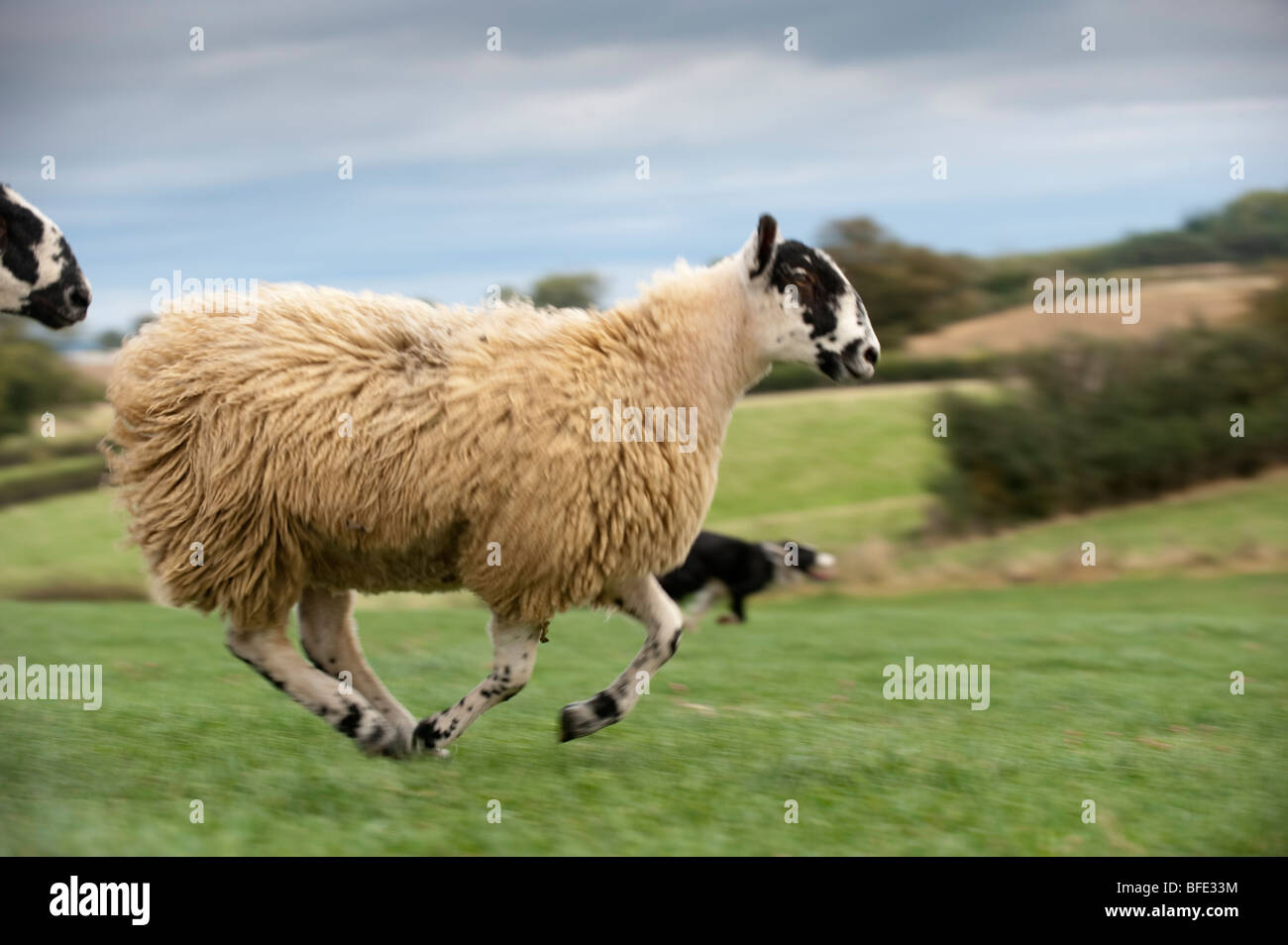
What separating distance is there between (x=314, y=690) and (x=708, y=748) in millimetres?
2160

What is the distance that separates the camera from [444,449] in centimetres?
592

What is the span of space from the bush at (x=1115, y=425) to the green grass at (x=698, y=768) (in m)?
17.9

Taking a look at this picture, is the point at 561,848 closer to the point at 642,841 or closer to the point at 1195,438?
the point at 642,841

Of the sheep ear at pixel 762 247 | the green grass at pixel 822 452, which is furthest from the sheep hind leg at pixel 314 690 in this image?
the green grass at pixel 822 452

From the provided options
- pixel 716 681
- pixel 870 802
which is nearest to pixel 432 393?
pixel 870 802

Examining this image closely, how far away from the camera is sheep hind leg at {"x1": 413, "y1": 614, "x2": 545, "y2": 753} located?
6.17m

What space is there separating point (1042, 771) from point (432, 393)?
3692mm

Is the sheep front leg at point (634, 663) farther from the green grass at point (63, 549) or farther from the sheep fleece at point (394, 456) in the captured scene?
the green grass at point (63, 549)

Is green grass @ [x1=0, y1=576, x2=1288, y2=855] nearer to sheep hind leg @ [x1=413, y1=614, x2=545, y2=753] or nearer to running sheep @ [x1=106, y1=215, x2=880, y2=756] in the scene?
sheep hind leg @ [x1=413, y1=614, x2=545, y2=753]

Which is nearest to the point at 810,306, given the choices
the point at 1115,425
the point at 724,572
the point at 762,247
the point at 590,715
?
the point at 762,247

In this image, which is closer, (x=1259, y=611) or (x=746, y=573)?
(x=746, y=573)

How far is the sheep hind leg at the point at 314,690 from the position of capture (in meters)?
6.15

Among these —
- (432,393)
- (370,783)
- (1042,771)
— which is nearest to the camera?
(370,783)

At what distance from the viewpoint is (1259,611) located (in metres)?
19.2
